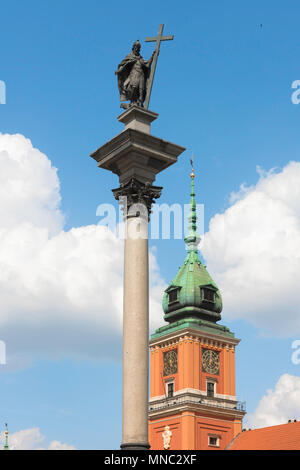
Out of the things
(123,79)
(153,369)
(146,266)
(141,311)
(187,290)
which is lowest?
(141,311)

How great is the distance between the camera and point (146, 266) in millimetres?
15484

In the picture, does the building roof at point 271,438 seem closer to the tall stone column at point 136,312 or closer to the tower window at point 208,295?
the tower window at point 208,295

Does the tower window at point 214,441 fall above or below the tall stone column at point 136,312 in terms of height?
above

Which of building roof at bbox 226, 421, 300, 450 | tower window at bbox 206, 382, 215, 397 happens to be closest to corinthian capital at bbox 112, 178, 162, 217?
building roof at bbox 226, 421, 300, 450

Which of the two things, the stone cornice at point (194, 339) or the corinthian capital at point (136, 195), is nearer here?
the corinthian capital at point (136, 195)

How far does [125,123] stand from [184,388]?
64106mm

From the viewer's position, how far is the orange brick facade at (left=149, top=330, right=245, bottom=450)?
7631 centimetres

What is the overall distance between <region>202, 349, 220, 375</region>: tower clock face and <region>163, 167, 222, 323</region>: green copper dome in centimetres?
506

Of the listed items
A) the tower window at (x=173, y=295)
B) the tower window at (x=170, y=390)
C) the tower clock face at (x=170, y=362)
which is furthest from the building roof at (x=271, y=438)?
the tower window at (x=173, y=295)

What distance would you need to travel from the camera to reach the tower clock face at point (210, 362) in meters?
80.5

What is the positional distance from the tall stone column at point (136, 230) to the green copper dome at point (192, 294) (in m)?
69.8
